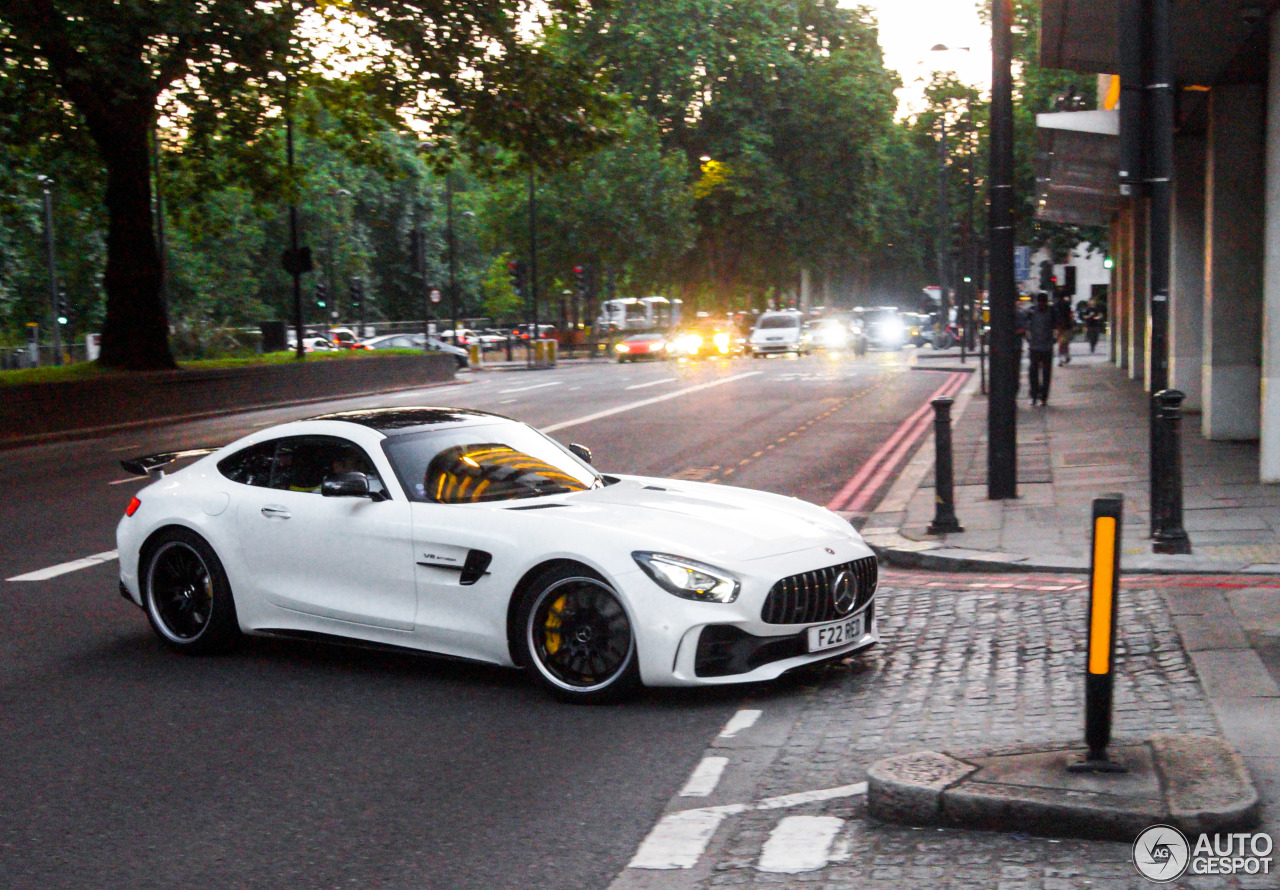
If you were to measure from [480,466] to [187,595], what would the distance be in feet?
5.65

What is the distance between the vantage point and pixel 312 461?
24.9 feet

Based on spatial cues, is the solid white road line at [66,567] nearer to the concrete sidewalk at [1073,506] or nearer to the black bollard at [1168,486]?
the concrete sidewalk at [1073,506]

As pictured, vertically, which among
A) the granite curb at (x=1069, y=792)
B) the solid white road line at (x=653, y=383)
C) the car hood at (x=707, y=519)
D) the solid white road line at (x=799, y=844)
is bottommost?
the solid white road line at (x=799, y=844)

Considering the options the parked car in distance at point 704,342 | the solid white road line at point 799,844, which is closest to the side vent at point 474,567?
the solid white road line at point 799,844

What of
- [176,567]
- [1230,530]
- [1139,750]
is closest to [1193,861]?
[1139,750]

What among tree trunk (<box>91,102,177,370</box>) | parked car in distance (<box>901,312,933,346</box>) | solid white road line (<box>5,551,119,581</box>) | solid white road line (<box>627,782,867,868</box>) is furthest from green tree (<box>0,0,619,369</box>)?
parked car in distance (<box>901,312,933,346</box>)

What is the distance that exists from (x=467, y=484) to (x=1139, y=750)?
3.37 metres

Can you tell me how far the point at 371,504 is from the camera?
7.16 m

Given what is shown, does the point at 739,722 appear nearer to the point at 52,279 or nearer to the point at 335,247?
the point at 52,279

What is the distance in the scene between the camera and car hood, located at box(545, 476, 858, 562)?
6.48 m

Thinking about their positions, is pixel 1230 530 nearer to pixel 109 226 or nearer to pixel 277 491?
pixel 277 491

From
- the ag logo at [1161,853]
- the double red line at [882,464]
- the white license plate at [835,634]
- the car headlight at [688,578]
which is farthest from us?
the double red line at [882,464]

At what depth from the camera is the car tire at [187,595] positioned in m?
7.57

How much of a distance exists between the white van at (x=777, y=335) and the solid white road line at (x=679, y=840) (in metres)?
51.9
